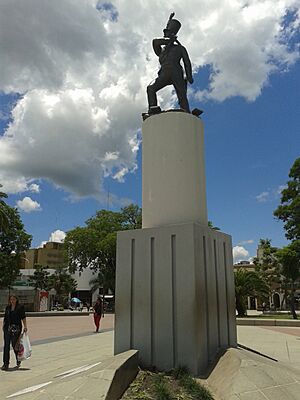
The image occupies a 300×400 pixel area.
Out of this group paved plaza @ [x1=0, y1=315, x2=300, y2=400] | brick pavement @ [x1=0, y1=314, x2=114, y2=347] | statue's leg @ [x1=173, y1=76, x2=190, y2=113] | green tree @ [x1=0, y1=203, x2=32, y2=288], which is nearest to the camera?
paved plaza @ [x1=0, y1=315, x2=300, y2=400]

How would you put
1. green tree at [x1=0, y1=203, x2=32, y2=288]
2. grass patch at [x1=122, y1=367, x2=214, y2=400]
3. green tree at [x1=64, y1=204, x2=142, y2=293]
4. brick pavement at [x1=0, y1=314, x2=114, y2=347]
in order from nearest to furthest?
1. grass patch at [x1=122, y1=367, x2=214, y2=400]
2. brick pavement at [x1=0, y1=314, x2=114, y2=347]
3. green tree at [x1=0, y1=203, x2=32, y2=288]
4. green tree at [x1=64, y1=204, x2=142, y2=293]

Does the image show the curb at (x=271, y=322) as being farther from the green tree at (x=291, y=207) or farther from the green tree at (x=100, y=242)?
the green tree at (x=100, y=242)

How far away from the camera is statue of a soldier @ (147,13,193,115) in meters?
7.58

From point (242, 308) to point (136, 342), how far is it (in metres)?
21.2

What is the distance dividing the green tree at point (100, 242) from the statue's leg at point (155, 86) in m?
30.6

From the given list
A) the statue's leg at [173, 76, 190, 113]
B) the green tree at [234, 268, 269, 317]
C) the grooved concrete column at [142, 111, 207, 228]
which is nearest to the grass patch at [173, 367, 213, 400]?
the grooved concrete column at [142, 111, 207, 228]

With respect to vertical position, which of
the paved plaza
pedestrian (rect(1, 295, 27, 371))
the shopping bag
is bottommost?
the paved plaza

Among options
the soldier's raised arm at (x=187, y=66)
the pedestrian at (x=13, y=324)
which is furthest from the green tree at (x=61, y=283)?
the soldier's raised arm at (x=187, y=66)

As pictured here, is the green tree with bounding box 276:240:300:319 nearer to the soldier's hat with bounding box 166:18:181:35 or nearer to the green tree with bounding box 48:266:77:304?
the soldier's hat with bounding box 166:18:181:35

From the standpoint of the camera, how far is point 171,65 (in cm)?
759

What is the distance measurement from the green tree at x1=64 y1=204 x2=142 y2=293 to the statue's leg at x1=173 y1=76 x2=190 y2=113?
30.8m

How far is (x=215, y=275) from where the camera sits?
6371 millimetres

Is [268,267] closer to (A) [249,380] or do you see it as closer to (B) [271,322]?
(B) [271,322]

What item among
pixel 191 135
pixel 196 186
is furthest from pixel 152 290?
pixel 191 135
